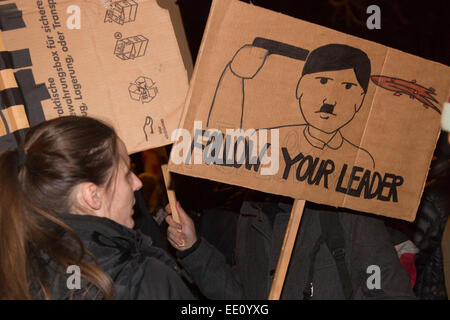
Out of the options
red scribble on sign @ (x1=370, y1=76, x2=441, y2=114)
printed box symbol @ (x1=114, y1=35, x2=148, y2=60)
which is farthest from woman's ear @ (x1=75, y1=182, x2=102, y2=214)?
red scribble on sign @ (x1=370, y1=76, x2=441, y2=114)

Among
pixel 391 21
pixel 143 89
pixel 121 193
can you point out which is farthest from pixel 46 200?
pixel 391 21

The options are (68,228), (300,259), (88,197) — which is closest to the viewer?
(68,228)

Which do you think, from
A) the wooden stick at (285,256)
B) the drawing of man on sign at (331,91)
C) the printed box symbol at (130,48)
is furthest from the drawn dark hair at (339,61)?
the printed box symbol at (130,48)

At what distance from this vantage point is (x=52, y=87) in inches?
61.1

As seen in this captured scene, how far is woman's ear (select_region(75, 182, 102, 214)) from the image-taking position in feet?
4.29

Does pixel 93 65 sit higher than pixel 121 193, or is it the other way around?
pixel 93 65

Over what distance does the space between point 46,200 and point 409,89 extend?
134cm

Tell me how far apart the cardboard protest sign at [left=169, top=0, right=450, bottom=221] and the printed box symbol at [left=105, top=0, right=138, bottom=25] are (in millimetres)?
379

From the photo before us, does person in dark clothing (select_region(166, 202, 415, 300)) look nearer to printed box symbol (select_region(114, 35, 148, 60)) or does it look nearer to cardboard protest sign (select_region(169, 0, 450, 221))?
cardboard protest sign (select_region(169, 0, 450, 221))

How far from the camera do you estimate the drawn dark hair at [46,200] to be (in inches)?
45.6

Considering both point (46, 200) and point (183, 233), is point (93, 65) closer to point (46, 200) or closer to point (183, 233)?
point (46, 200)

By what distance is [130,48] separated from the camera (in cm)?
158

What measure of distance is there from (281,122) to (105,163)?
62cm

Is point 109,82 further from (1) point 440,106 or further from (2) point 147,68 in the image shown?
(1) point 440,106
